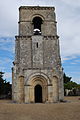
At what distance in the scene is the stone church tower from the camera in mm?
27984

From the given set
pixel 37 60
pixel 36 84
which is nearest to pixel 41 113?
pixel 36 84

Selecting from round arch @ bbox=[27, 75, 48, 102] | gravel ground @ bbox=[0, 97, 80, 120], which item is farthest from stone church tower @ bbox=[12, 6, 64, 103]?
gravel ground @ bbox=[0, 97, 80, 120]

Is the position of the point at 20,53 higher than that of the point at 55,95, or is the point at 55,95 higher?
the point at 20,53

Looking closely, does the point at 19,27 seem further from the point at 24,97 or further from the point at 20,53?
the point at 24,97

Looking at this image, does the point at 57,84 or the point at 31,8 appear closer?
the point at 57,84

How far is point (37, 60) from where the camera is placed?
Answer: 28750 millimetres

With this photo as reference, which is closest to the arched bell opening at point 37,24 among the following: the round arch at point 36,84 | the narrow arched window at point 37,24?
the narrow arched window at point 37,24

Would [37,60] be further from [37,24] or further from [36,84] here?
[37,24]

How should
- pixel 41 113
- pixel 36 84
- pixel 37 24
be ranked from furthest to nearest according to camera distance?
pixel 37 24
pixel 36 84
pixel 41 113

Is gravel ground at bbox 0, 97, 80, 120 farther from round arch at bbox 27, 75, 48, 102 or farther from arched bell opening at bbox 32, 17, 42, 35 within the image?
arched bell opening at bbox 32, 17, 42, 35

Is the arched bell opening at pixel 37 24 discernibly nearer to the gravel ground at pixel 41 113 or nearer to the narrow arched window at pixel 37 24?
the narrow arched window at pixel 37 24

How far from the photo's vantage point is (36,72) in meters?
28.3

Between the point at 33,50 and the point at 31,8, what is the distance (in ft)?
20.0

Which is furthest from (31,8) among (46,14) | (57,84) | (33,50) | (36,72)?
(57,84)
